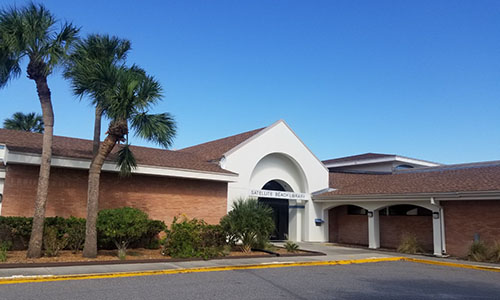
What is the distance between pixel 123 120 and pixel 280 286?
708cm

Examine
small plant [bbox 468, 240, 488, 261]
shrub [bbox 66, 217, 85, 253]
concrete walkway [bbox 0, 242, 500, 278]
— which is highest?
shrub [bbox 66, 217, 85, 253]

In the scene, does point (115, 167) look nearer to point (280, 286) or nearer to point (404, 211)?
point (280, 286)

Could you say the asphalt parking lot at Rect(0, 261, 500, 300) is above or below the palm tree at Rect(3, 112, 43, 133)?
below

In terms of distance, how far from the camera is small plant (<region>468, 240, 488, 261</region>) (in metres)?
16.2

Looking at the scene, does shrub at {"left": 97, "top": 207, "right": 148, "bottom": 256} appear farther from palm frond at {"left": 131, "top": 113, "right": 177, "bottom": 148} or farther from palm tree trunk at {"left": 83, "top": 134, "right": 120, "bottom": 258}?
palm frond at {"left": 131, "top": 113, "right": 177, "bottom": 148}

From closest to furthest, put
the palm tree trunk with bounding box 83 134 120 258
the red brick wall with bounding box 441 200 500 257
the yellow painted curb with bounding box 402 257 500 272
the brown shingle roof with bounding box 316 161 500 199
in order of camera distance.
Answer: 1. the palm tree trunk with bounding box 83 134 120 258
2. the yellow painted curb with bounding box 402 257 500 272
3. the red brick wall with bounding box 441 200 500 257
4. the brown shingle roof with bounding box 316 161 500 199

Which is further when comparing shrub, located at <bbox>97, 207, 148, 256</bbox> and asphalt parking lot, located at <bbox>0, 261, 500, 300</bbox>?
shrub, located at <bbox>97, 207, 148, 256</bbox>

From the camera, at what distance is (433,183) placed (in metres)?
19.7

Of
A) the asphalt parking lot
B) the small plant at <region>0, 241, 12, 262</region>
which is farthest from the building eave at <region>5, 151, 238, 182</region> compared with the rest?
the asphalt parking lot

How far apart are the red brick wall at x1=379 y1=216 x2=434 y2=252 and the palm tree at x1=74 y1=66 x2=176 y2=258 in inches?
538

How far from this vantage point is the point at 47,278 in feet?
31.4

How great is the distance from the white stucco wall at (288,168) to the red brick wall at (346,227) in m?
0.95

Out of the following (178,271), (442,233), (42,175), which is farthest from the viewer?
(442,233)

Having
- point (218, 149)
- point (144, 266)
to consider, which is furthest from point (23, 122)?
point (144, 266)
